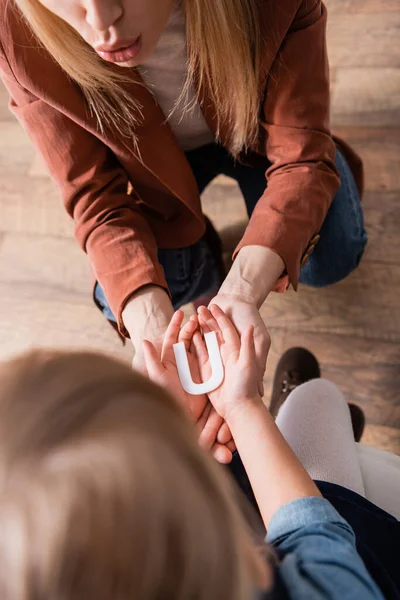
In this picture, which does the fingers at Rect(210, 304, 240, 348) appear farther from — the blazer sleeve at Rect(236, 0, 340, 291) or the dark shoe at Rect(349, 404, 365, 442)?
the dark shoe at Rect(349, 404, 365, 442)

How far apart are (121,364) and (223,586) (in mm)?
177

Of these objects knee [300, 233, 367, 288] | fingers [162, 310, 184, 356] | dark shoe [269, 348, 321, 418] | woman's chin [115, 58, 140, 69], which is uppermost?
woman's chin [115, 58, 140, 69]

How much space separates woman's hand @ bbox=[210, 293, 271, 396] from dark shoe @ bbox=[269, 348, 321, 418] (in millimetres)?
257

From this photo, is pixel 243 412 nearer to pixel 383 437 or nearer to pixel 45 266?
pixel 383 437

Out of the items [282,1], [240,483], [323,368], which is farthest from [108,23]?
[323,368]

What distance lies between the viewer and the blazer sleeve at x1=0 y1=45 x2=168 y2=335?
82 centimetres

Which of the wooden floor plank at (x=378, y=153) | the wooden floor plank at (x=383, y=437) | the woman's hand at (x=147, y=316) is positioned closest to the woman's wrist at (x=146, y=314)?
the woman's hand at (x=147, y=316)

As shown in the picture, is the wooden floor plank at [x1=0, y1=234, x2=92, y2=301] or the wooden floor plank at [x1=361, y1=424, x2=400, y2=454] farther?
the wooden floor plank at [x1=0, y1=234, x2=92, y2=301]

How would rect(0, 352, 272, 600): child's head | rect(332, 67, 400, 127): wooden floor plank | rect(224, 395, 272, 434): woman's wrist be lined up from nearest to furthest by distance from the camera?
rect(0, 352, 272, 600): child's head
rect(224, 395, 272, 434): woman's wrist
rect(332, 67, 400, 127): wooden floor plank

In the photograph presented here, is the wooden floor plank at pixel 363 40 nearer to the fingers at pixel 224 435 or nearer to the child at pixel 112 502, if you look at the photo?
the fingers at pixel 224 435

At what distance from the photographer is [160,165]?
34.4 inches

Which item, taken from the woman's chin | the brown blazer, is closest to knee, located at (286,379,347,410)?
the brown blazer

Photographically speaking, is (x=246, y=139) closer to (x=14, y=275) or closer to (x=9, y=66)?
(x=9, y=66)

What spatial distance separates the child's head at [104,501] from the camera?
0.33 meters
